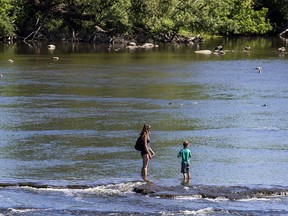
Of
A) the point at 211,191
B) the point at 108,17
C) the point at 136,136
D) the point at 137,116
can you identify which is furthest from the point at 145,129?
the point at 108,17

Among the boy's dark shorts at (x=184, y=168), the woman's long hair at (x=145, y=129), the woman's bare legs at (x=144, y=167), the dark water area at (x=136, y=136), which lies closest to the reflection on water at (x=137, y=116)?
the dark water area at (x=136, y=136)

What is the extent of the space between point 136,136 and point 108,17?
2050 inches

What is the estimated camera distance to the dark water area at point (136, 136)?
22203 millimetres

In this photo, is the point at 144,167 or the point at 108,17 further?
the point at 108,17

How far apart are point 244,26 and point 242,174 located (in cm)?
7949

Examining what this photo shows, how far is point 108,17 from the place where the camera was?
271 feet

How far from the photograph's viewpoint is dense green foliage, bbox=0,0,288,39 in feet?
274

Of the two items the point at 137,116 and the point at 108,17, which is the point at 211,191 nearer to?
the point at 137,116

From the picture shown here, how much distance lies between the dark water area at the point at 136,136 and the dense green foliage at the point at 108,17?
21.9m

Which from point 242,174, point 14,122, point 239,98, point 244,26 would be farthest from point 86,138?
point 244,26

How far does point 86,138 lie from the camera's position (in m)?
31.3

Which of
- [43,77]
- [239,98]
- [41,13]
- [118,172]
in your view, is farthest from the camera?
[41,13]

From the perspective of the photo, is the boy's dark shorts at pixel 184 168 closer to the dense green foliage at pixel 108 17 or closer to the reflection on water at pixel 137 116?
the reflection on water at pixel 137 116

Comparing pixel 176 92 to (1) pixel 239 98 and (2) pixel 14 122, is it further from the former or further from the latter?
(2) pixel 14 122
